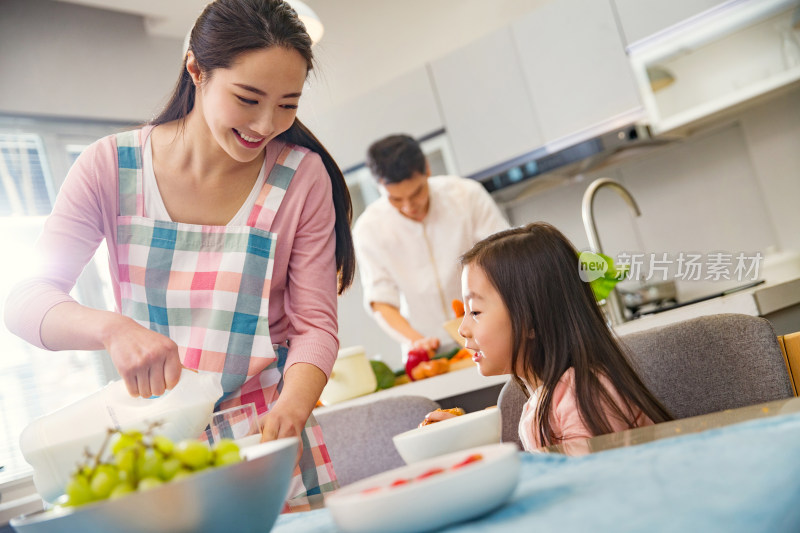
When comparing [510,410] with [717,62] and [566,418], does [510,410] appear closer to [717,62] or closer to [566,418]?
[566,418]

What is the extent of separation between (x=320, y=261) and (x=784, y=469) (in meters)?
0.85

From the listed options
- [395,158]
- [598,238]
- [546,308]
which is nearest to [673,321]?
[598,238]

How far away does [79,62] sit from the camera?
11.7 ft

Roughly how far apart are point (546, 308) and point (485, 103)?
2.56m

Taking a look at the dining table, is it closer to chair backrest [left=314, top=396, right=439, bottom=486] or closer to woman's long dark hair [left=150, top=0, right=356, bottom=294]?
woman's long dark hair [left=150, top=0, right=356, bottom=294]

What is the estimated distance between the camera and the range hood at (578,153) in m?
3.22

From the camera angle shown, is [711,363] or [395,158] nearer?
[711,363]

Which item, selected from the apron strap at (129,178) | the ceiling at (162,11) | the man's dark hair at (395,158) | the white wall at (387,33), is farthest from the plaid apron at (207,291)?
the white wall at (387,33)

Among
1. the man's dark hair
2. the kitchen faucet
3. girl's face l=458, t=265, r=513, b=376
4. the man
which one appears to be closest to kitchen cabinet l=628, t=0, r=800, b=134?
the man

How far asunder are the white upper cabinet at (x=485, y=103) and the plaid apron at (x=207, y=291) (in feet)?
8.68

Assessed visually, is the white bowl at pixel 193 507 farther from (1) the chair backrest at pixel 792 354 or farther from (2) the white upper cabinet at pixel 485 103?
(2) the white upper cabinet at pixel 485 103

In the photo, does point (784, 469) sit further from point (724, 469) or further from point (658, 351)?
point (658, 351)

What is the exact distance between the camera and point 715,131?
11.4 ft

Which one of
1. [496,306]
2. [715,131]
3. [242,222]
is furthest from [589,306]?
[715,131]
